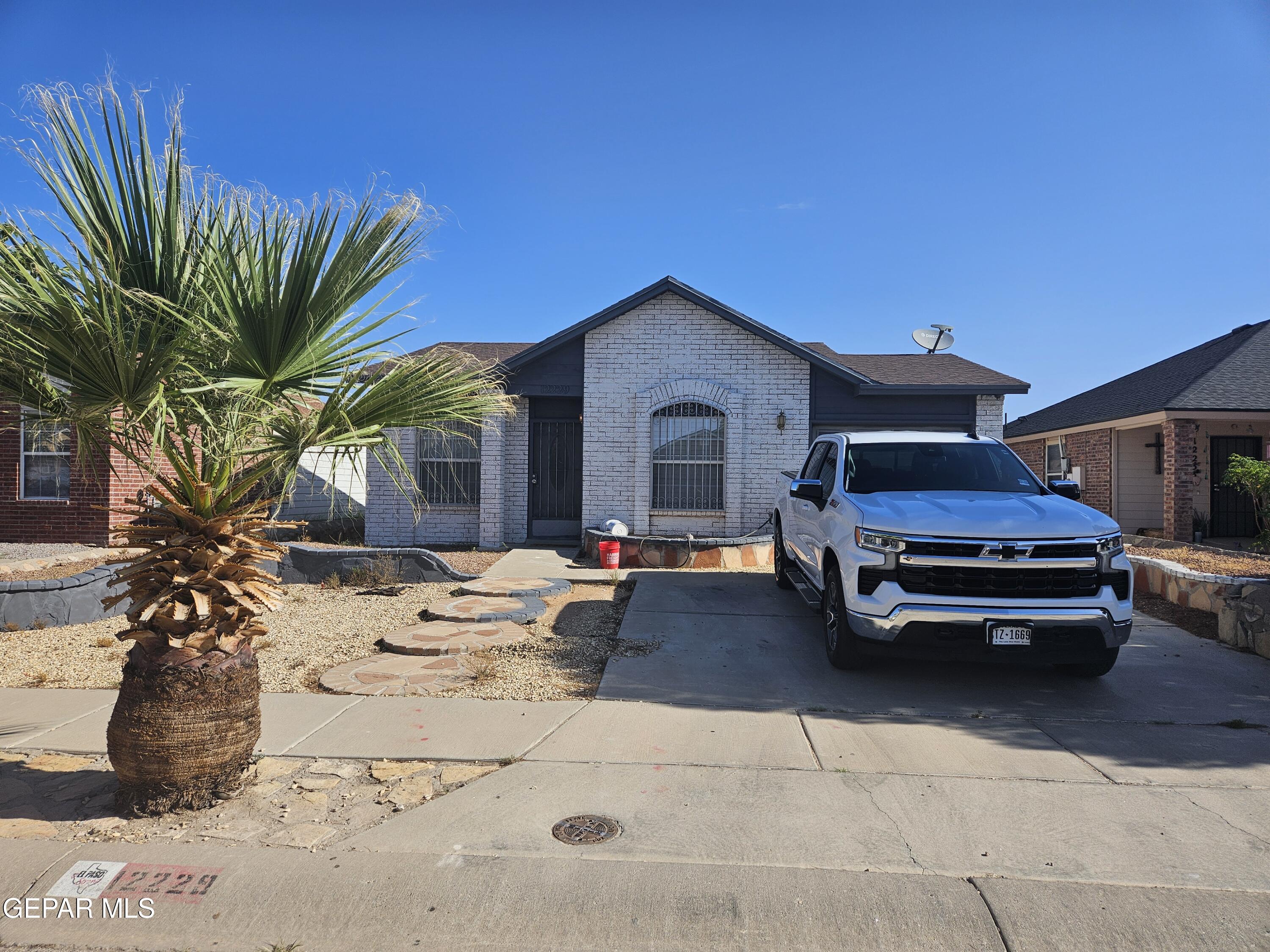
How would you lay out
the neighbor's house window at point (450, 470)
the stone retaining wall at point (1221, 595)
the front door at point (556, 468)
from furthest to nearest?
the front door at point (556, 468)
the neighbor's house window at point (450, 470)
the stone retaining wall at point (1221, 595)

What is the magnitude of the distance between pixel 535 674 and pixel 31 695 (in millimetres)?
3590

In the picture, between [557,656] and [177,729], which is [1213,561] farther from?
[177,729]

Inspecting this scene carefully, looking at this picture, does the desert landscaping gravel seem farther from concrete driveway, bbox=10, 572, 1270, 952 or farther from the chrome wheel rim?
the chrome wheel rim

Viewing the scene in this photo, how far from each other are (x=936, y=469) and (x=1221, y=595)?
3.62m

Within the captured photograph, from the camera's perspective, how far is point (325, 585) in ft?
33.2

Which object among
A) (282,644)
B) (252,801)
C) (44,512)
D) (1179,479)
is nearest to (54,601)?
(282,644)

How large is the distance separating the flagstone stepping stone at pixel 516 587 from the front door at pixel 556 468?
406 cm

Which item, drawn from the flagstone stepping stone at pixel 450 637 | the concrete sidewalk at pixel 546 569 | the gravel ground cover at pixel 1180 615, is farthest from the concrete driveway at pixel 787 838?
the concrete sidewalk at pixel 546 569

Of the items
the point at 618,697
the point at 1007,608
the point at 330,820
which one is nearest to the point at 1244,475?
the point at 1007,608

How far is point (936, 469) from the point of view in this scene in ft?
23.1

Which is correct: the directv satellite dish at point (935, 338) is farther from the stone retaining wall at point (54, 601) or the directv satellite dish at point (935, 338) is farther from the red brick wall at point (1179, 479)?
the stone retaining wall at point (54, 601)

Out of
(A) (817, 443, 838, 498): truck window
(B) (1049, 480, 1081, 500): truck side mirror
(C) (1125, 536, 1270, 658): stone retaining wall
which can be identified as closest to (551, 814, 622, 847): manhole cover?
(A) (817, 443, 838, 498): truck window

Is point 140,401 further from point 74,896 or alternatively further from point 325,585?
point 325,585

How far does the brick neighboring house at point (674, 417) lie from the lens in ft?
43.3
